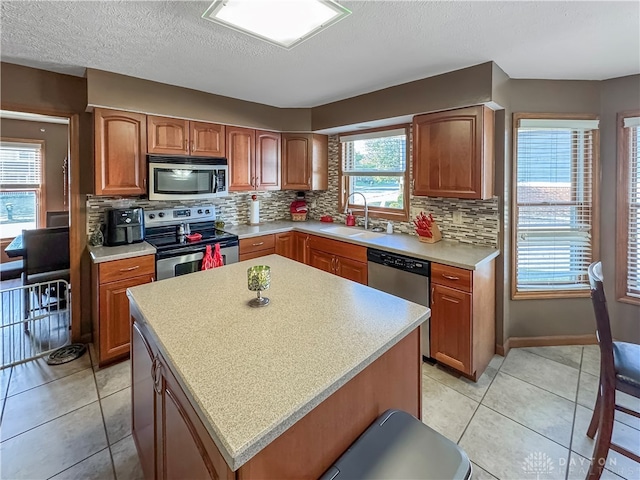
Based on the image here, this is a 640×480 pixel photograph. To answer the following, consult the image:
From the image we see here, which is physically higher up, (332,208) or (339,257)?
(332,208)

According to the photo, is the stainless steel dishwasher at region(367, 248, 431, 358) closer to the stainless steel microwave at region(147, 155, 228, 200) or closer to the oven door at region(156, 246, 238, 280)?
the oven door at region(156, 246, 238, 280)

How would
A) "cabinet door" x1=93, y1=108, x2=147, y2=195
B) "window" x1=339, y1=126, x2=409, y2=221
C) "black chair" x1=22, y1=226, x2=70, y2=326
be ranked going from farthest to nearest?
"window" x1=339, y1=126, x2=409, y2=221, "black chair" x1=22, y1=226, x2=70, y2=326, "cabinet door" x1=93, y1=108, x2=147, y2=195

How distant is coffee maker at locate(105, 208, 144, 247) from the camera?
2879mm

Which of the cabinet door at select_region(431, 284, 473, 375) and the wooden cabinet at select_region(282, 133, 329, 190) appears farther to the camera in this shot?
the wooden cabinet at select_region(282, 133, 329, 190)

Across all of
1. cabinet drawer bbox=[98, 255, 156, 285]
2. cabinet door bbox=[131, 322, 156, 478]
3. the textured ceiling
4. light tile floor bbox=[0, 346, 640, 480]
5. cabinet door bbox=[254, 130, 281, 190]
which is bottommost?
light tile floor bbox=[0, 346, 640, 480]

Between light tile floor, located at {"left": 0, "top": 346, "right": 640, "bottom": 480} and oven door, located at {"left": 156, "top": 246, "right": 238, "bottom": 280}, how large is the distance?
825 mm

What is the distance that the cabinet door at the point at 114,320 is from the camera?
2594 millimetres

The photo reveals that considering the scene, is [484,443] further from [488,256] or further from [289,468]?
[289,468]

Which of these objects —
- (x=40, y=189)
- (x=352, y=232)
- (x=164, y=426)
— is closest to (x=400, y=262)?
(x=352, y=232)

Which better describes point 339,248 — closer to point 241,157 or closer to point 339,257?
point 339,257

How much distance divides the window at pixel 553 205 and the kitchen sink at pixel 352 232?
131 centimetres

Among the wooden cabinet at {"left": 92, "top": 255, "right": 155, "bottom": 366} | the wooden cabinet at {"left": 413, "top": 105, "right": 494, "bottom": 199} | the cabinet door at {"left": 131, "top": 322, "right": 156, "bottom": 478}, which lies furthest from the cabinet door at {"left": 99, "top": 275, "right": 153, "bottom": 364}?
the wooden cabinet at {"left": 413, "top": 105, "right": 494, "bottom": 199}

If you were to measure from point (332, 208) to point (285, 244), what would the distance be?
85cm

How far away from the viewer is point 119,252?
267 cm
